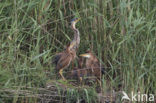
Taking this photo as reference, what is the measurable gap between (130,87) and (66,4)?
187 cm

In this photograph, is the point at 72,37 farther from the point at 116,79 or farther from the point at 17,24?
the point at 116,79

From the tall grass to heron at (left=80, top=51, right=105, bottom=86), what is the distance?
3.6 inches

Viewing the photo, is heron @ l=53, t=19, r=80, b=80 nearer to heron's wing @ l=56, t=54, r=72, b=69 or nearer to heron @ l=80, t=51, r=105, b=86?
heron's wing @ l=56, t=54, r=72, b=69

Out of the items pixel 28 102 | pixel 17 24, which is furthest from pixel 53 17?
pixel 28 102

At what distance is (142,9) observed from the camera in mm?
6117

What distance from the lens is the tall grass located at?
17.9 ft

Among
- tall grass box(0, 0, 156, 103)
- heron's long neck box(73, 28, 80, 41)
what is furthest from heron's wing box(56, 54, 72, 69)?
heron's long neck box(73, 28, 80, 41)

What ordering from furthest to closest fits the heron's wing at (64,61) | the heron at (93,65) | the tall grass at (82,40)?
the heron's wing at (64,61) < the heron at (93,65) < the tall grass at (82,40)

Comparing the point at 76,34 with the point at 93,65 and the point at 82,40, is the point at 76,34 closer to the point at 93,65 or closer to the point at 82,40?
the point at 82,40

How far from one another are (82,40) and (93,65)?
1.31ft

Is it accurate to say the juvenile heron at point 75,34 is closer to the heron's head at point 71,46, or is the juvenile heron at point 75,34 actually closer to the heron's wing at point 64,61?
the heron's head at point 71,46

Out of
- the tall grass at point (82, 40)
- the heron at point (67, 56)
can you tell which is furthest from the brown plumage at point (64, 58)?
the tall grass at point (82, 40)

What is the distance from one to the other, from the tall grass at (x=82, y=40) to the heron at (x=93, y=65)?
0.09 metres

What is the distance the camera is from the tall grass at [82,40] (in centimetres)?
546
